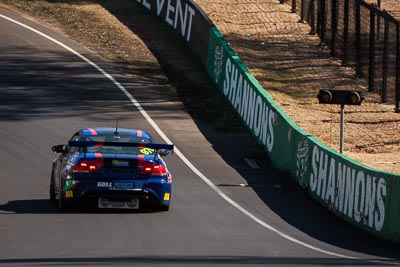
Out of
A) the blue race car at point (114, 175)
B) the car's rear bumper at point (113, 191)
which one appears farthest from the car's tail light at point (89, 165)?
the car's rear bumper at point (113, 191)

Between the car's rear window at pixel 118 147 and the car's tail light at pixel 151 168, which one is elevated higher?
the car's rear window at pixel 118 147

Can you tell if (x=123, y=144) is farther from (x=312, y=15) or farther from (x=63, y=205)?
(x=312, y=15)

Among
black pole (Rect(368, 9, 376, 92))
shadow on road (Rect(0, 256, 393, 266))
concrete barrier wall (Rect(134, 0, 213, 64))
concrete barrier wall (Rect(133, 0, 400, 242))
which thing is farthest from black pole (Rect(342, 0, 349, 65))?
shadow on road (Rect(0, 256, 393, 266))

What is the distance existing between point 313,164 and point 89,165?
20.3 ft

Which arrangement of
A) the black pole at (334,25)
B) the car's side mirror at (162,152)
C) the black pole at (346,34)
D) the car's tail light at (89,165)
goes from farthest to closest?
1. the black pole at (334,25)
2. the black pole at (346,34)
3. the car's side mirror at (162,152)
4. the car's tail light at (89,165)

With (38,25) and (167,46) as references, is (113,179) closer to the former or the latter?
(167,46)

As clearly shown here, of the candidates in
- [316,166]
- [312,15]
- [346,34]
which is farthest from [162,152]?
[312,15]

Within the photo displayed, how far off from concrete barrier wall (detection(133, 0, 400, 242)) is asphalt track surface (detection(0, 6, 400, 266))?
0.31 meters

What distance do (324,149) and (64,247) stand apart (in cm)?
802

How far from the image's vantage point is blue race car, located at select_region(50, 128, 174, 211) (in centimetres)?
2044

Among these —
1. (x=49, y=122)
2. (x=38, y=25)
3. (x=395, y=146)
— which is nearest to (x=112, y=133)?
(x=49, y=122)

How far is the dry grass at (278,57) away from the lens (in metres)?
33.2

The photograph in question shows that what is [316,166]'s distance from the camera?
970 inches

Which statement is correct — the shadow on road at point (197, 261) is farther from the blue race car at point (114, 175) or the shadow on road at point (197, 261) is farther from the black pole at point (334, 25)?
the black pole at point (334, 25)
